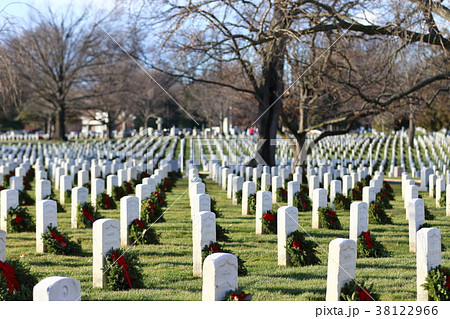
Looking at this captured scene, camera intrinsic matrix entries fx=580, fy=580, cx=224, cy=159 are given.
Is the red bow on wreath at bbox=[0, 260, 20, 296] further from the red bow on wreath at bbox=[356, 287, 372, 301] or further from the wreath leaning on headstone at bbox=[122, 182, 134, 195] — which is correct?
the wreath leaning on headstone at bbox=[122, 182, 134, 195]

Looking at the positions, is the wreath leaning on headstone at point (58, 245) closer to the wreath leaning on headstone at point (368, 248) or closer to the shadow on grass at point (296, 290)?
the shadow on grass at point (296, 290)

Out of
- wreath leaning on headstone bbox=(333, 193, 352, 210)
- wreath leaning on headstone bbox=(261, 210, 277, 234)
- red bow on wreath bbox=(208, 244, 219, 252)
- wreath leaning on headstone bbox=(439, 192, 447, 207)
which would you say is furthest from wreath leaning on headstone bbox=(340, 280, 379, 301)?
wreath leaning on headstone bbox=(439, 192, 447, 207)

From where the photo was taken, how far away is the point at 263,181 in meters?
15.8

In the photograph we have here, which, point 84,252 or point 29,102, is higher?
point 29,102

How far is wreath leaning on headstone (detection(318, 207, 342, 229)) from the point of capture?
405 inches

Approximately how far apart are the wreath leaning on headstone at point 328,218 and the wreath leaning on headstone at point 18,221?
507 centimetres

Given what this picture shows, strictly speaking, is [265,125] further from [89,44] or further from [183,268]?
[89,44]

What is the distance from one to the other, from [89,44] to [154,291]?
135ft

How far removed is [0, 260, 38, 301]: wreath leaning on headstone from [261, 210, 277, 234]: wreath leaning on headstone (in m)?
4.77

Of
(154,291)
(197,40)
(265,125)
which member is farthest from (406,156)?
(154,291)

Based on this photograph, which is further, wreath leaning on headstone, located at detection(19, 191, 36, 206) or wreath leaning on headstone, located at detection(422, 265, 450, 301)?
wreath leaning on headstone, located at detection(19, 191, 36, 206)

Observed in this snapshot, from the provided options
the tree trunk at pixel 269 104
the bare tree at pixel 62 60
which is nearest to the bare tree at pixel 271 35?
the tree trunk at pixel 269 104

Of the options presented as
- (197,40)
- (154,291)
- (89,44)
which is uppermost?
(89,44)

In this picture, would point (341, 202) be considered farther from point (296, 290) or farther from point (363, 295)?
point (363, 295)
